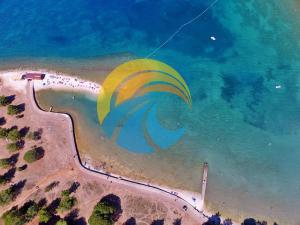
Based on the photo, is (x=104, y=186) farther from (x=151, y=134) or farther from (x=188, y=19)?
(x=188, y=19)

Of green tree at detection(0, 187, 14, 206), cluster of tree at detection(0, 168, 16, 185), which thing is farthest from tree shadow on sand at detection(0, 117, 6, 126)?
green tree at detection(0, 187, 14, 206)

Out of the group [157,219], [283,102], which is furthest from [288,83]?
[157,219]

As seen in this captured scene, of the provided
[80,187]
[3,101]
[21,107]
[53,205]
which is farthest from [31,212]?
[3,101]

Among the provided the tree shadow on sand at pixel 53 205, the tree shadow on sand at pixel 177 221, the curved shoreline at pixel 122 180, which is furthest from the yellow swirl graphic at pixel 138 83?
the tree shadow on sand at pixel 177 221

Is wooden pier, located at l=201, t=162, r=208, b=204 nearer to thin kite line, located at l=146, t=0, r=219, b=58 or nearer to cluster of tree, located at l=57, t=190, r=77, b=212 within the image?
cluster of tree, located at l=57, t=190, r=77, b=212

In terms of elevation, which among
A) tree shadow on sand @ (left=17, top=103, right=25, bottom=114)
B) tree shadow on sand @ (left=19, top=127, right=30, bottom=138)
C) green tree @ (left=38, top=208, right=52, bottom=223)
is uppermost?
tree shadow on sand @ (left=17, top=103, right=25, bottom=114)

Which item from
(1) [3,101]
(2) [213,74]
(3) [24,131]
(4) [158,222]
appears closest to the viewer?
(4) [158,222]

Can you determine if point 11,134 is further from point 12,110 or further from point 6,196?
point 6,196
